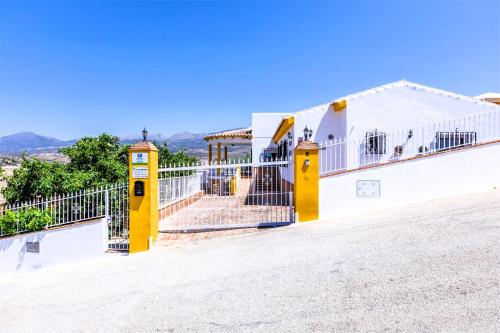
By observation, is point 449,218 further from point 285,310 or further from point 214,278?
point 214,278

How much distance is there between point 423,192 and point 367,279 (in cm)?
505

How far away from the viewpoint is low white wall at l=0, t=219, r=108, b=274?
23.4 feet

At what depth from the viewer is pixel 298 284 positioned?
14.4 feet

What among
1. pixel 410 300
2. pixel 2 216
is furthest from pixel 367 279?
pixel 2 216

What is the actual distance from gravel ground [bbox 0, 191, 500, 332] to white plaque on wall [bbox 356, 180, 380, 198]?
3.53ft

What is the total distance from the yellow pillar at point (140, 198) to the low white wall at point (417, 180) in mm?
4280

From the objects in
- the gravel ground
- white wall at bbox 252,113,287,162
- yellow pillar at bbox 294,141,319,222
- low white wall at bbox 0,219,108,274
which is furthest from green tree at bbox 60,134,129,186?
white wall at bbox 252,113,287,162

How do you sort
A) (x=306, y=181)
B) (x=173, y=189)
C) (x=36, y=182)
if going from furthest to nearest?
(x=173, y=189), (x=36, y=182), (x=306, y=181)

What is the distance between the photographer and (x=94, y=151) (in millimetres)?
13023

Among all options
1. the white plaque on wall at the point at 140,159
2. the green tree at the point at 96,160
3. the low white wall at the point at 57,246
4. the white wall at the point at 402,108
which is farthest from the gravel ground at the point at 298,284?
the green tree at the point at 96,160

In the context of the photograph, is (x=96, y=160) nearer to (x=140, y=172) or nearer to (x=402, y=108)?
(x=140, y=172)

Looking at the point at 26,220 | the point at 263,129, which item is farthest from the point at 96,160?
the point at 263,129

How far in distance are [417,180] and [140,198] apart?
23.5ft

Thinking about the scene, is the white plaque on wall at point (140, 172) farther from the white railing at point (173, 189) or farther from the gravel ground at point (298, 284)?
the white railing at point (173, 189)
